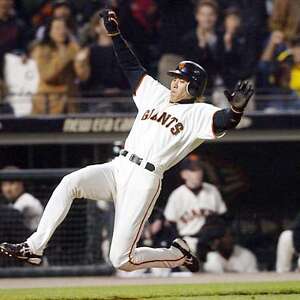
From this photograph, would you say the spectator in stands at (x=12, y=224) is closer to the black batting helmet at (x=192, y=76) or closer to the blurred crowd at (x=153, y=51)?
the blurred crowd at (x=153, y=51)

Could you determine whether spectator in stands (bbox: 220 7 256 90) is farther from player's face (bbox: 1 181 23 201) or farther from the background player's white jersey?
the background player's white jersey

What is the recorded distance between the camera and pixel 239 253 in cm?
1115

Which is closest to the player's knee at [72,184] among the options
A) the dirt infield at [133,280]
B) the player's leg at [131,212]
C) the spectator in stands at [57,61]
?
the player's leg at [131,212]

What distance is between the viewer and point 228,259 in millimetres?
11055

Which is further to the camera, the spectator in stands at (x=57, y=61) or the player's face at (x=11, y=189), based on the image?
the spectator in stands at (x=57, y=61)

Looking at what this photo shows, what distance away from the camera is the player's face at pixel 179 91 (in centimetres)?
773

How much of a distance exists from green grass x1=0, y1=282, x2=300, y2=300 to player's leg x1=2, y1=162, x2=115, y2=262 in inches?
23.4

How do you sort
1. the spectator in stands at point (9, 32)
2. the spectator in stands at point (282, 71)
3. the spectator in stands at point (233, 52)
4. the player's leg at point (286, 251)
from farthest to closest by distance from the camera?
1. the spectator in stands at point (9, 32)
2. the spectator in stands at point (233, 52)
3. the spectator in stands at point (282, 71)
4. the player's leg at point (286, 251)

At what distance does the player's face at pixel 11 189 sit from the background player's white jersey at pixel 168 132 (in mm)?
3595

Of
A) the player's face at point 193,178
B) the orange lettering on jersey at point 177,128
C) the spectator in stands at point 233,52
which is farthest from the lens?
the spectator in stands at point 233,52

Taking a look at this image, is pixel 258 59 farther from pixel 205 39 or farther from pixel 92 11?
pixel 92 11

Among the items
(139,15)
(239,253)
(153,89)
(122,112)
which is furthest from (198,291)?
(139,15)

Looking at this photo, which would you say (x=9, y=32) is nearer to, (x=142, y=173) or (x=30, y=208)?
(x=30, y=208)

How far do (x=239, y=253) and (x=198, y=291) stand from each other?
3.04 metres
